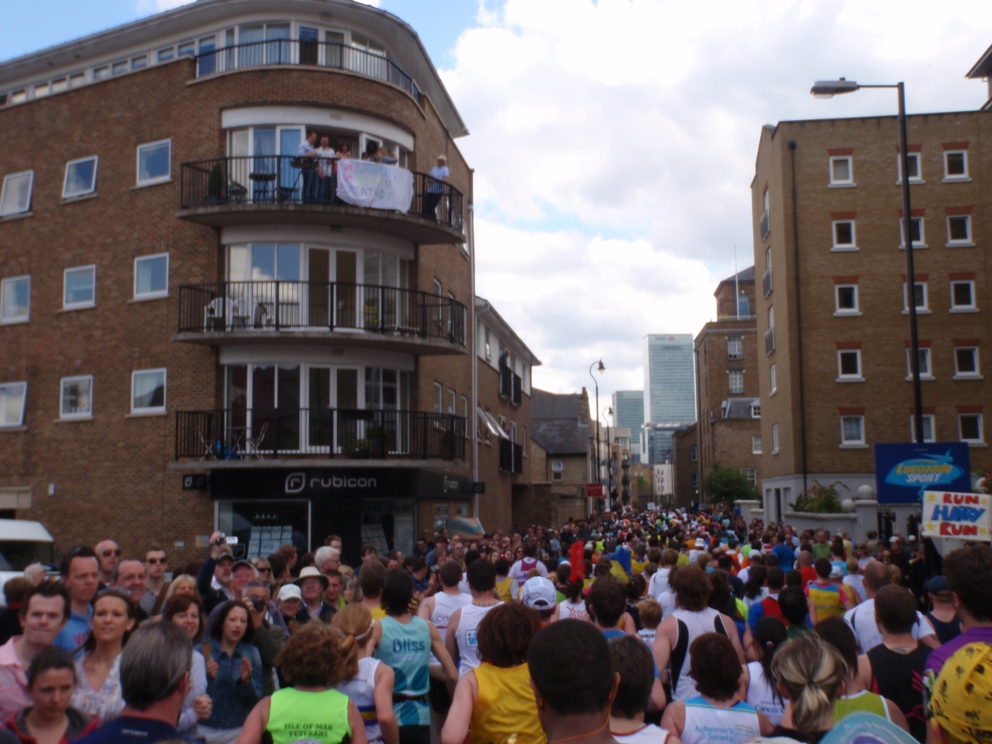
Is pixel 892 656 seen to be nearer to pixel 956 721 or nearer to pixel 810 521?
pixel 956 721

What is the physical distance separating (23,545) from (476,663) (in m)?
13.1

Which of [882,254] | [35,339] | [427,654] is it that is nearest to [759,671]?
[427,654]

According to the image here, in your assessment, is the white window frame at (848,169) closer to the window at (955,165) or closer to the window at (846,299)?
the window at (955,165)

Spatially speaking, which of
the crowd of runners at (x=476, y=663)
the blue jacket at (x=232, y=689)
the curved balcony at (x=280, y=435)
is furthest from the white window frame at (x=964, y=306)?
the blue jacket at (x=232, y=689)

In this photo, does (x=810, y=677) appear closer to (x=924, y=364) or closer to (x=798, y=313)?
(x=798, y=313)

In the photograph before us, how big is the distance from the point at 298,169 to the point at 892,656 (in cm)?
1960

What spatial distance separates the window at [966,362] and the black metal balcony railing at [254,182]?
82.9 feet

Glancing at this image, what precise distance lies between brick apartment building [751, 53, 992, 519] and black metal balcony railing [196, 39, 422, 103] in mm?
19833

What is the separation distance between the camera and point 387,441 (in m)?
23.5

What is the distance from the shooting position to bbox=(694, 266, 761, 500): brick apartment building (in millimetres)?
74688

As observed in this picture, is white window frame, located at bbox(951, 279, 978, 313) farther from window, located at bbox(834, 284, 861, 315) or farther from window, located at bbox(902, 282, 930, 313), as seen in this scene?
window, located at bbox(834, 284, 861, 315)

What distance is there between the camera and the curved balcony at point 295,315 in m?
22.3

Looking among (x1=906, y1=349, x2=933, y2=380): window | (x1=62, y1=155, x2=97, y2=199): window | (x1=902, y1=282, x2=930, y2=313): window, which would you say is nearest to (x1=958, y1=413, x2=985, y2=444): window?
(x1=906, y1=349, x2=933, y2=380): window

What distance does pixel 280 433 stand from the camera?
2250cm
